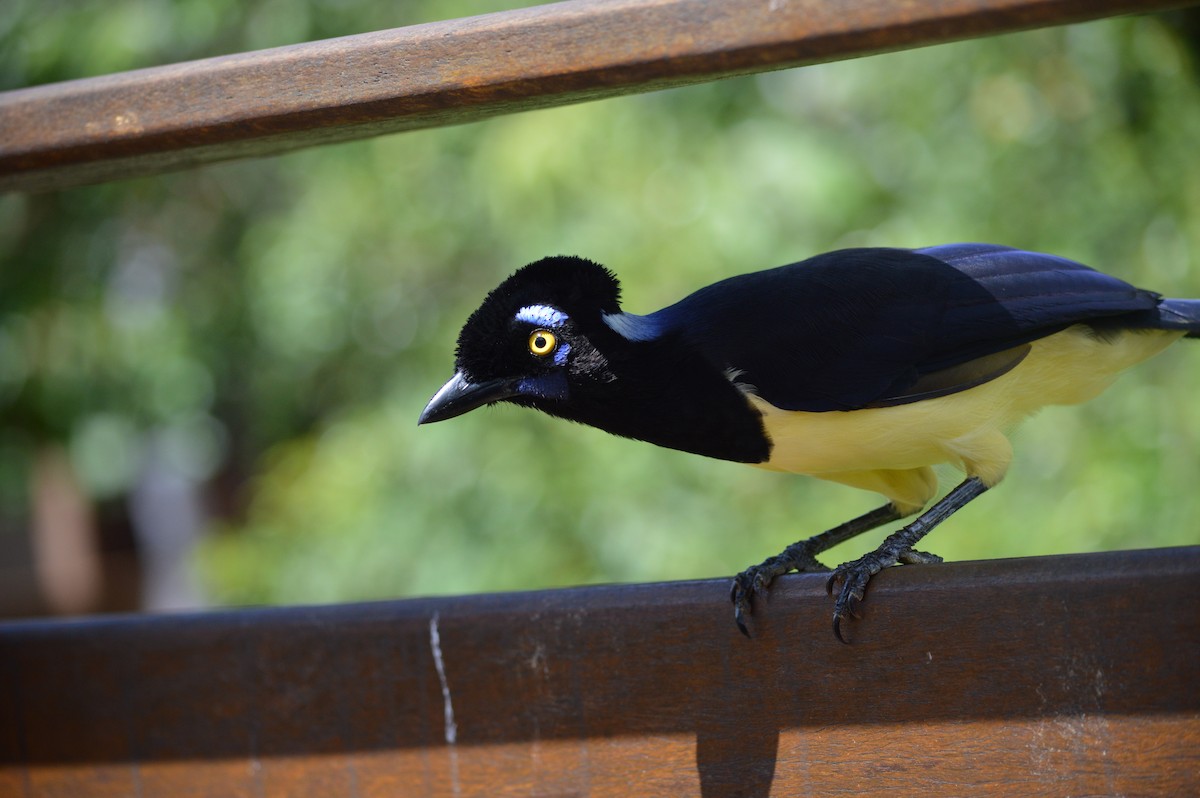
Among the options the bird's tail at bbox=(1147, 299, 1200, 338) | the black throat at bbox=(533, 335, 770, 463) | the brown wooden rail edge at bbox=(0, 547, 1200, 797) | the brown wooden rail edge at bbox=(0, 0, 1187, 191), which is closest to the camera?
the brown wooden rail edge at bbox=(0, 0, 1187, 191)

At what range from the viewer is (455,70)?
1.63 m

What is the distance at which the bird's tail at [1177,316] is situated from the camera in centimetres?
258

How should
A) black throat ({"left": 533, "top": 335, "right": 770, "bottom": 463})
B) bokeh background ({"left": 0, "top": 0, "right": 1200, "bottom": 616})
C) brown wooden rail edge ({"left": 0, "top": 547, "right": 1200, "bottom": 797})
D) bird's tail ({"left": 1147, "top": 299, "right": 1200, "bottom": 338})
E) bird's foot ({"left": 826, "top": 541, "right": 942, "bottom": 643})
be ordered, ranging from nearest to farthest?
brown wooden rail edge ({"left": 0, "top": 547, "right": 1200, "bottom": 797})
bird's foot ({"left": 826, "top": 541, "right": 942, "bottom": 643})
black throat ({"left": 533, "top": 335, "right": 770, "bottom": 463})
bird's tail ({"left": 1147, "top": 299, "right": 1200, "bottom": 338})
bokeh background ({"left": 0, "top": 0, "right": 1200, "bottom": 616})

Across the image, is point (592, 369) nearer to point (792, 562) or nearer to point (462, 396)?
point (462, 396)

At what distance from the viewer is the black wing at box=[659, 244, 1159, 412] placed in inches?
92.7

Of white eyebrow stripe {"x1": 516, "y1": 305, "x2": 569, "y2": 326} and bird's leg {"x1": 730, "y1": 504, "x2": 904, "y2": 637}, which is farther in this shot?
white eyebrow stripe {"x1": 516, "y1": 305, "x2": 569, "y2": 326}

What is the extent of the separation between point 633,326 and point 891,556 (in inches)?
24.6

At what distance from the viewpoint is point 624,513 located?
15.7 ft

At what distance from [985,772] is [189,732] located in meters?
1.50

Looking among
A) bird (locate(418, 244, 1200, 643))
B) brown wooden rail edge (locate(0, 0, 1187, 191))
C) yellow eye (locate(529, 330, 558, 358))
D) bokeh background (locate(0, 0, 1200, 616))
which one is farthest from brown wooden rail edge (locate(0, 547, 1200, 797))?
bokeh background (locate(0, 0, 1200, 616))

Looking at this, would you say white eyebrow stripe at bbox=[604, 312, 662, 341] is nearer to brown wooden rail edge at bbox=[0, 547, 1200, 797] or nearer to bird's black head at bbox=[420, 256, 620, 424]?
bird's black head at bbox=[420, 256, 620, 424]

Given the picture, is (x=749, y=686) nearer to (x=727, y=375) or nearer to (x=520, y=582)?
(x=727, y=375)

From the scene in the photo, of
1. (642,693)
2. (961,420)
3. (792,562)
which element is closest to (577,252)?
(792,562)

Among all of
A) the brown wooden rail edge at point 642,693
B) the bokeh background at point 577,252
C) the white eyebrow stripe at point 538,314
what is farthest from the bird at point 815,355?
the bokeh background at point 577,252
